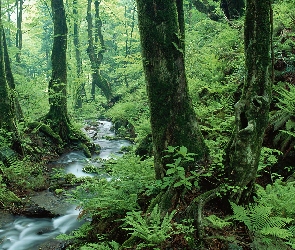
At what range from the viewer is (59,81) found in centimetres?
1556

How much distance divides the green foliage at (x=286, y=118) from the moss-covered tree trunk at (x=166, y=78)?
2.13 metres

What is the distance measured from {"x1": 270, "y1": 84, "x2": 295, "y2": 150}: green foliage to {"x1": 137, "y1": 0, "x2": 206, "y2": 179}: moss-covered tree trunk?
2127 millimetres

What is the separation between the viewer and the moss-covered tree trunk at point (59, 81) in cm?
1514

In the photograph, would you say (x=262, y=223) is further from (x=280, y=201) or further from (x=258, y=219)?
(x=280, y=201)

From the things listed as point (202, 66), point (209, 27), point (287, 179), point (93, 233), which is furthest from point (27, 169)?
point (209, 27)

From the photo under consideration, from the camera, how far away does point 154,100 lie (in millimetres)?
4848

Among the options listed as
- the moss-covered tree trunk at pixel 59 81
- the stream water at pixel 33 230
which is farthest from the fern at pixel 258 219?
the moss-covered tree trunk at pixel 59 81

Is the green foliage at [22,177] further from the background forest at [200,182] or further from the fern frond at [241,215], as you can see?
the fern frond at [241,215]

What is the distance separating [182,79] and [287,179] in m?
2.78

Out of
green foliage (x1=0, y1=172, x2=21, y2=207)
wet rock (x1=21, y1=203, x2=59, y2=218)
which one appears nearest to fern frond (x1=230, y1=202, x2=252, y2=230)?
wet rock (x1=21, y1=203, x2=59, y2=218)

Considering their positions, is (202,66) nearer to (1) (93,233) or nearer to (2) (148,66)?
(2) (148,66)

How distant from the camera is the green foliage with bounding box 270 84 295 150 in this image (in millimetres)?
5859

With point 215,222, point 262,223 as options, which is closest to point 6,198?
point 215,222

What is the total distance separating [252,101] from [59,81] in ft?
42.9
